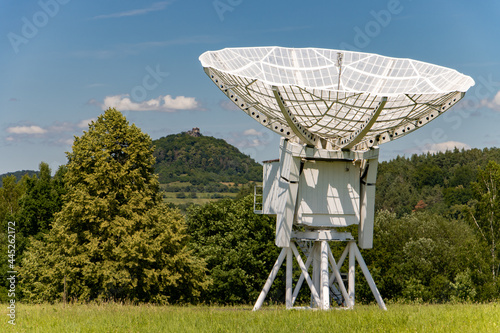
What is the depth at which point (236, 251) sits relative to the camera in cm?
4381

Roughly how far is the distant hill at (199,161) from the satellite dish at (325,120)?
93.8m

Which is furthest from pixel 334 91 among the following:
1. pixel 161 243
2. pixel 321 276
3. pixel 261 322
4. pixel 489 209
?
pixel 489 209

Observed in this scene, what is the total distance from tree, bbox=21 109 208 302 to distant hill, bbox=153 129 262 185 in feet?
275

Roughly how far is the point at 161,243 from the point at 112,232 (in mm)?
2993

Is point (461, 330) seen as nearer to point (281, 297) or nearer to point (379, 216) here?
point (281, 297)

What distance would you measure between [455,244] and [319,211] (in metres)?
35.3

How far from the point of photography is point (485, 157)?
119750mm

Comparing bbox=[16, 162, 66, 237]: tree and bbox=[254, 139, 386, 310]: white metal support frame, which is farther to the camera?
bbox=[16, 162, 66, 237]: tree

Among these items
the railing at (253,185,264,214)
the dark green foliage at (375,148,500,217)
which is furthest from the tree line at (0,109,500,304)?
the dark green foliage at (375,148,500,217)

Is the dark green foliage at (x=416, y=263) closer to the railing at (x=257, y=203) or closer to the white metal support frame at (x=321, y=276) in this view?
the railing at (x=257, y=203)

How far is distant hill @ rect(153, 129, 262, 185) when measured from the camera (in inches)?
4707

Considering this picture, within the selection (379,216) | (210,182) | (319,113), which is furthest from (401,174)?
(319,113)

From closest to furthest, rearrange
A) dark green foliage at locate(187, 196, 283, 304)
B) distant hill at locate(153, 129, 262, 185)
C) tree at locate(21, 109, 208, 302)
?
1. tree at locate(21, 109, 208, 302)
2. dark green foliage at locate(187, 196, 283, 304)
3. distant hill at locate(153, 129, 262, 185)

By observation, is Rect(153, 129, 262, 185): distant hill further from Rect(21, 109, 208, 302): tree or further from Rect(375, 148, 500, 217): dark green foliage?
Rect(21, 109, 208, 302): tree
